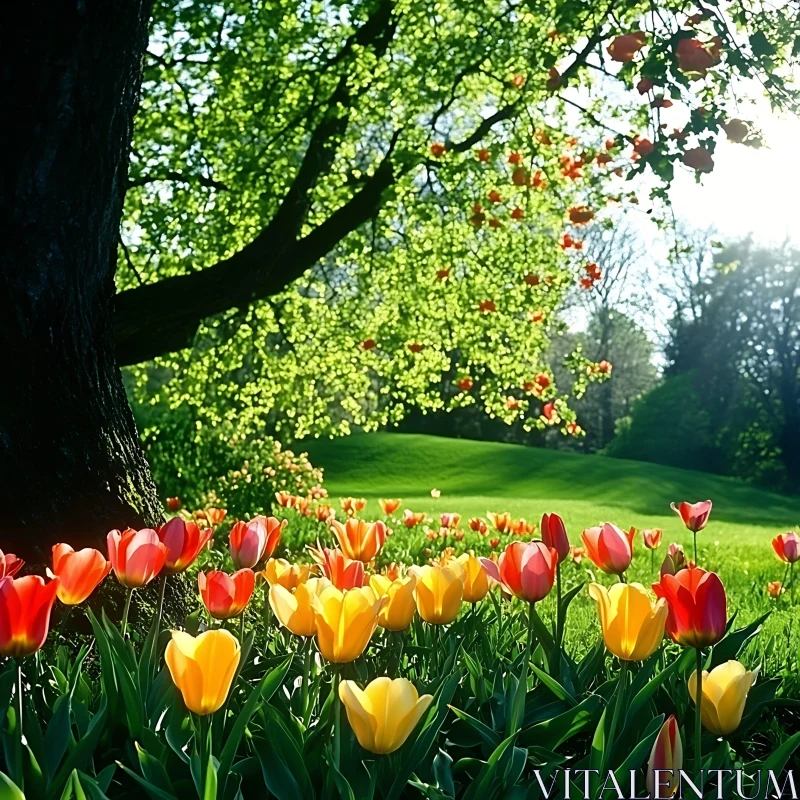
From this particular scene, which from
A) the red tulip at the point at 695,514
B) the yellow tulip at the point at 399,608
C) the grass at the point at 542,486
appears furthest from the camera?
the grass at the point at 542,486

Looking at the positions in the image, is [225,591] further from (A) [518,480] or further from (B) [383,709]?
(A) [518,480]

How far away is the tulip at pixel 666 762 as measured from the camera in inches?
57.5

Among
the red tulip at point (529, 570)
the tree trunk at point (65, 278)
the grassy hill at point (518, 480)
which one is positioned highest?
the tree trunk at point (65, 278)

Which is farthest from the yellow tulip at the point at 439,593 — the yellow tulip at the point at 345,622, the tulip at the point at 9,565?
the tulip at the point at 9,565

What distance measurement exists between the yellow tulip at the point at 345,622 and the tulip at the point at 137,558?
676mm

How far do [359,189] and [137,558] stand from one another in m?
8.42

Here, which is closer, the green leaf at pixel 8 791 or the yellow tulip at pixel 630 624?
the green leaf at pixel 8 791

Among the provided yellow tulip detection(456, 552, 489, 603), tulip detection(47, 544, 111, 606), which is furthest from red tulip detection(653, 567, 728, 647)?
tulip detection(47, 544, 111, 606)

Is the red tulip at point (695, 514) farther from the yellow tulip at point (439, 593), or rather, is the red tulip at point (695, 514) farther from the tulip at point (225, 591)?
the tulip at point (225, 591)

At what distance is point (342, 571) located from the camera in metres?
2.20

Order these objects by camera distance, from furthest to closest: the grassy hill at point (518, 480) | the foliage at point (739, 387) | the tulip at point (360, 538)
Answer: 1. the foliage at point (739, 387)
2. the grassy hill at point (518, 480)
3. the tulip at point (360, 538)

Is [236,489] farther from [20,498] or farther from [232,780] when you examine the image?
[232,780]

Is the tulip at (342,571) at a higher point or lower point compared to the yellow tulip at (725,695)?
higher

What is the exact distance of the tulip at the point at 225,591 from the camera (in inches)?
82.2
